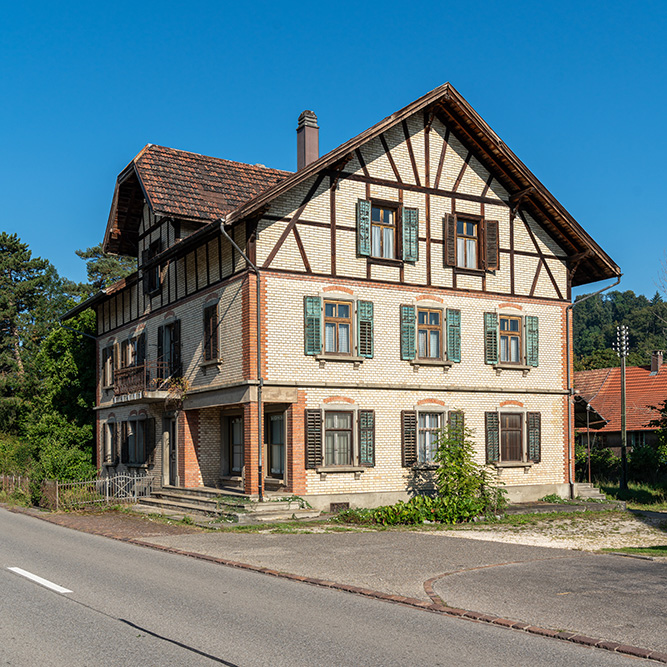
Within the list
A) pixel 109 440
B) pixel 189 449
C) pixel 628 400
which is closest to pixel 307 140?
pixel 189 449

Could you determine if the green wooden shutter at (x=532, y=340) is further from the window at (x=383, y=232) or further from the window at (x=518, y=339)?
the window at (x=383, y=232)

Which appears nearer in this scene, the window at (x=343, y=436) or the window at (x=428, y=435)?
the window at (x=343, y=436)

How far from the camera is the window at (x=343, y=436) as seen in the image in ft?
75.0

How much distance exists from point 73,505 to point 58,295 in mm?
43836

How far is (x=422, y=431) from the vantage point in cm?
2492

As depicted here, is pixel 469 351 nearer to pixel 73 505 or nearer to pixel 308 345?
pixel 308 345

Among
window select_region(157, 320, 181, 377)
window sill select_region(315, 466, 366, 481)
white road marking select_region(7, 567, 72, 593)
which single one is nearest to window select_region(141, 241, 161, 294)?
window select_region(157, 320, 181, 377)

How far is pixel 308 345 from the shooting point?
23.0m

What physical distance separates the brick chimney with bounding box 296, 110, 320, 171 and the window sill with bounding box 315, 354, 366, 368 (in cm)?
744

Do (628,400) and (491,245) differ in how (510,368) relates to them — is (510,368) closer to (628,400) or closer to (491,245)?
(491,245)

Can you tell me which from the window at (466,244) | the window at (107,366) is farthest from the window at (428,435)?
the window at (107,366)

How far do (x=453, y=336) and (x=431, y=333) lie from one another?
27.0 inches

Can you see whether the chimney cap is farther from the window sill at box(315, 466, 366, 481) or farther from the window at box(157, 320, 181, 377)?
the window sill at box(315, 466, 366, 481)

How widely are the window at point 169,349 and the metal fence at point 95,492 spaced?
3.80 meters
